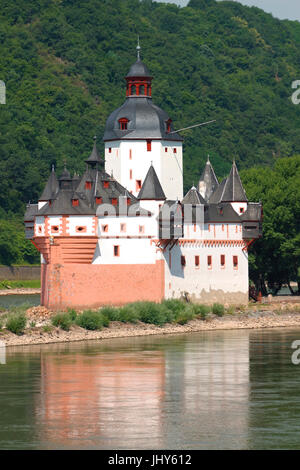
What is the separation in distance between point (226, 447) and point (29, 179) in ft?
364

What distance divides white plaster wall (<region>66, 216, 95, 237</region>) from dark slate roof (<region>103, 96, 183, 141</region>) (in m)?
8.59

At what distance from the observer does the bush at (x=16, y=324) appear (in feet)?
216

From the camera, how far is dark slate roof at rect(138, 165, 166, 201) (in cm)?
8162

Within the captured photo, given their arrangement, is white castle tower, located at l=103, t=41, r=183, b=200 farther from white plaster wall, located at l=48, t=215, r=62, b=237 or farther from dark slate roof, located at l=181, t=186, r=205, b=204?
white plaster wall, located at l=48, t=215, r=62, b=237

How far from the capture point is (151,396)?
4741cm

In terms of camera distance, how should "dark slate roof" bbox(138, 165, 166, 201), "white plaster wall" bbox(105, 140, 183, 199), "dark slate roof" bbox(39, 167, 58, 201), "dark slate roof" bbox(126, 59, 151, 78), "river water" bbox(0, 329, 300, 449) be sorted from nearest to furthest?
1. "river water" bbox(0, 329, 300, 449)
2. "dark slate roof" bbox(138, 165, 166, 201)
3. "dark slate roof" bbox(39, 167, 58, 201)
4. "white plaster wall" bbox(105, 140, 183, 199)
5. "dark slate roof" bbox(126, 59, 151, 78)

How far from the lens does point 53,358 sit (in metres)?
58.5

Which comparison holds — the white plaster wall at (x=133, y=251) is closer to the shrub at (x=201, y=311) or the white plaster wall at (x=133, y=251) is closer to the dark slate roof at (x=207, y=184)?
the shrub at (x=201, y=311)

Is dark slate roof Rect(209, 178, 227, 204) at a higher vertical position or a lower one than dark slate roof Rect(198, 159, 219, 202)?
lower

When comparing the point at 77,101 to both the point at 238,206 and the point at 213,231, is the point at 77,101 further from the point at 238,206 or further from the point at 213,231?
the point at 213,231

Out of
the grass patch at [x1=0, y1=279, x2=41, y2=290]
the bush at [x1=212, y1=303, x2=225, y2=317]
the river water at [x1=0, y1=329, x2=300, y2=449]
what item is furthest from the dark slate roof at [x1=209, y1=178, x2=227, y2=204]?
the grass patch at [x1=0, y1=279, x2=41, y2=290]

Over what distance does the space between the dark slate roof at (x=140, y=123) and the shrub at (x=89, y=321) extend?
1872cm

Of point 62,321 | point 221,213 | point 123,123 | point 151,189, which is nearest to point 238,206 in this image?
point 221,213

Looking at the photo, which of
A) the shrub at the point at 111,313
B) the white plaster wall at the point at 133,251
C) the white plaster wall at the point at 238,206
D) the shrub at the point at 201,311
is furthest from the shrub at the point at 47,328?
the white plaster wall at the point at 238,206
